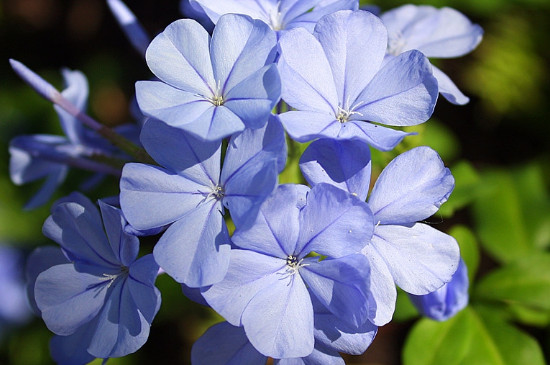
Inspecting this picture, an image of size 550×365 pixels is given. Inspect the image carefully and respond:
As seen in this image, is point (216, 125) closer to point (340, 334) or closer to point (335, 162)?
point (335, 162)

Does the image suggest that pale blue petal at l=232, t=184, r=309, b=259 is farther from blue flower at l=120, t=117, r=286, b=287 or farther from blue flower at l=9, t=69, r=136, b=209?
blue flower at l=9, t=69, r=136, b=209

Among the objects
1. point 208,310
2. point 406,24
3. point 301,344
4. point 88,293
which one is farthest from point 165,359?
point 406,24

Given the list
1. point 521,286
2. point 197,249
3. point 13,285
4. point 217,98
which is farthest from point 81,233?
point 13,285

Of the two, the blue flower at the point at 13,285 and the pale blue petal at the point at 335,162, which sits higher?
the pale blue petal at the point at 335,162

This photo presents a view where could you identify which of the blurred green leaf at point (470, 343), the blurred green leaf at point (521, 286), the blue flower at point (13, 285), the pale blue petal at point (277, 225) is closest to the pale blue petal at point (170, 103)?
the pale blue petal at point (277, 225)

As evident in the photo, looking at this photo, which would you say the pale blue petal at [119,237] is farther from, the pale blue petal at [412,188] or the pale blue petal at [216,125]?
the pale blue petal at [412,188]

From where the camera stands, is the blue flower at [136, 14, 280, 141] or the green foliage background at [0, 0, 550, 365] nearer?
the blue flower at [136, 14, 280, 141]

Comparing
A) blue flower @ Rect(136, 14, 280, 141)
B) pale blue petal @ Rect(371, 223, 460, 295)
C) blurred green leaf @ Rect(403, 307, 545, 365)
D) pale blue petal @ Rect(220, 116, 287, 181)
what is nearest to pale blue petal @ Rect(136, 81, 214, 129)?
blue flower @ Rect(136, 14, 280, 141)
